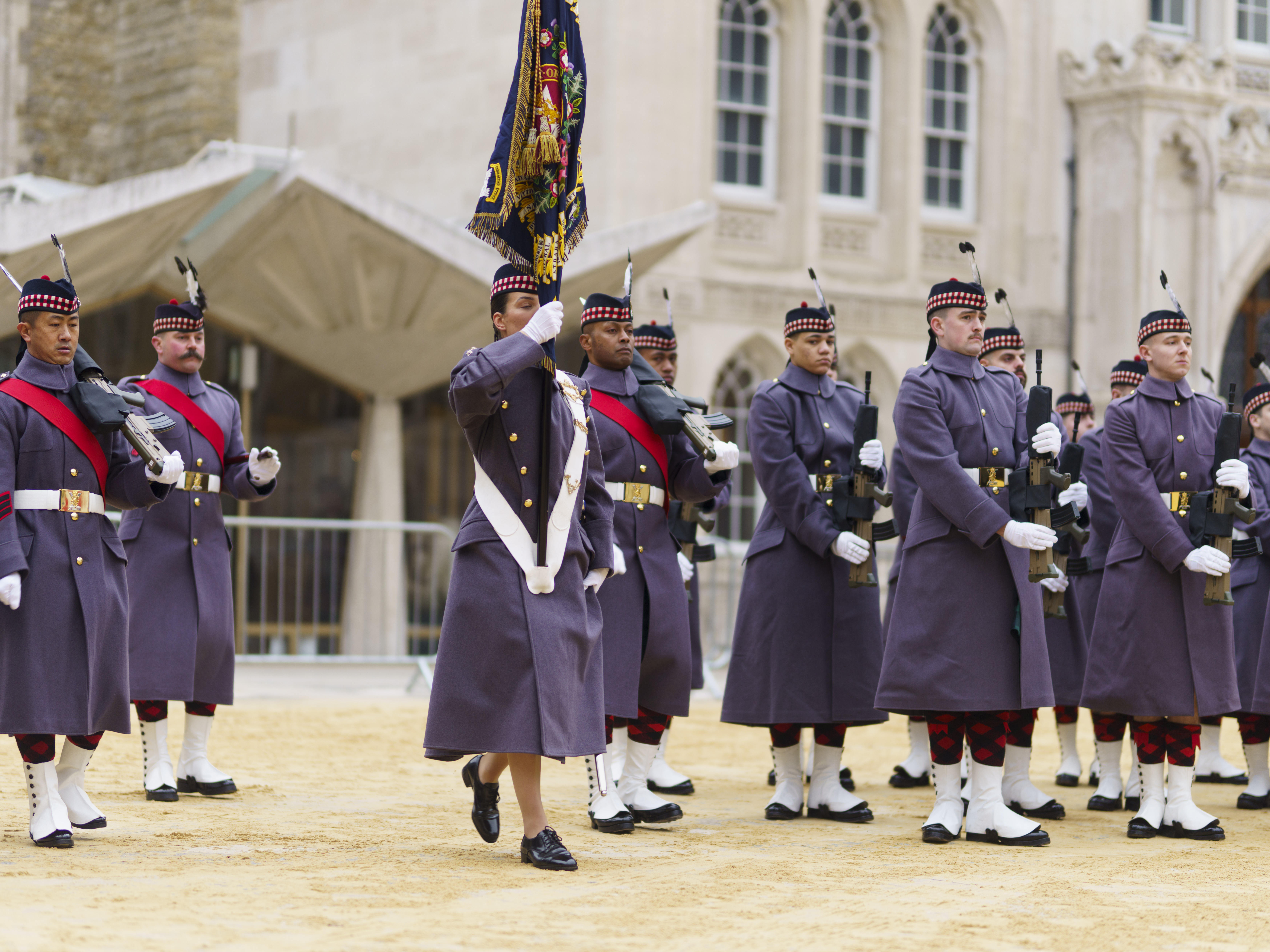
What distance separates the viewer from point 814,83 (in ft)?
66.8

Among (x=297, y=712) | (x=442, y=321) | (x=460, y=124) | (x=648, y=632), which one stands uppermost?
(x=460, y=124)

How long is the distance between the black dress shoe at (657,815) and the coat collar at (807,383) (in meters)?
1.89

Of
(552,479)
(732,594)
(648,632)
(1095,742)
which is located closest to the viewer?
(552,479)

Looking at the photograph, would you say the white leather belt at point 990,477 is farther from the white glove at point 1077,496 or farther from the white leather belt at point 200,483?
the white leather belt at point 200,483

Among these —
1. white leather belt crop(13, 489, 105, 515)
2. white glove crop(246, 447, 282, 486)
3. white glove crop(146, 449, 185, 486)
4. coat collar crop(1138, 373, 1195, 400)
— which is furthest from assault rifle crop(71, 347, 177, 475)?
coat collar crop(1138, 373, 1195, 400)

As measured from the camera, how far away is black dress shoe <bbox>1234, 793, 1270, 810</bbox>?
9.11 meters

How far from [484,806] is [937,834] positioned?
1810 millimetres

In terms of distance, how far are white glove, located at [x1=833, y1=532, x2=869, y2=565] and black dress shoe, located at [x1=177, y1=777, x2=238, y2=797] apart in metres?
2.91

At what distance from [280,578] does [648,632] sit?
27.4ft

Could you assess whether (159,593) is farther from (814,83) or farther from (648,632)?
(814,83)

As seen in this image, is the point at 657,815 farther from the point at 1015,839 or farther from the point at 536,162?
the point at 536,162

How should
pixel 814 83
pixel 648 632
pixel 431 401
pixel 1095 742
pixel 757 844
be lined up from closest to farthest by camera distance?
pixel 757 844, pixel 648 632, pixel 1095 742, pixel 431 401, pixel 814 83

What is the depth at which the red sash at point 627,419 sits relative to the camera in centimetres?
803

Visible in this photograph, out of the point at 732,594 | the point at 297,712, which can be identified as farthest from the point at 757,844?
the point at 732,594
